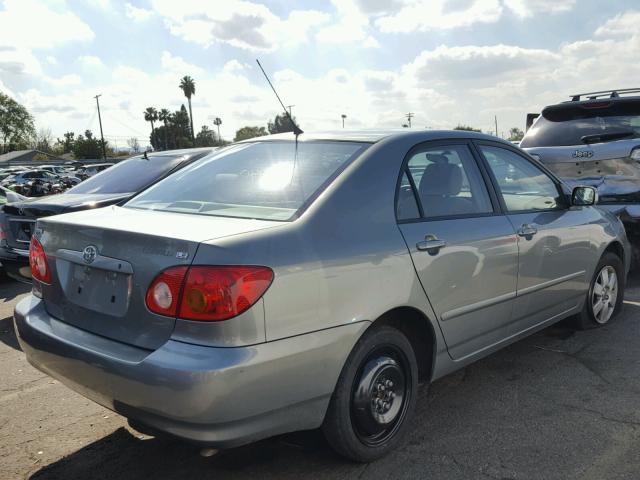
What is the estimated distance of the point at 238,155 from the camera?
354cm

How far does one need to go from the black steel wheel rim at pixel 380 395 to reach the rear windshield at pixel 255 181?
0.85 m

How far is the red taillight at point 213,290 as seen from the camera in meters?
2.28

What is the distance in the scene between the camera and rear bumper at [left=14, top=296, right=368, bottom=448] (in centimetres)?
224

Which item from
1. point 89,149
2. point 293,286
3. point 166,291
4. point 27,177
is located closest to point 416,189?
point 293,286

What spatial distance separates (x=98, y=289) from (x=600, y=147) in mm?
5512

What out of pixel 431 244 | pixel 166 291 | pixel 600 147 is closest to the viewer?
pixel 166 291

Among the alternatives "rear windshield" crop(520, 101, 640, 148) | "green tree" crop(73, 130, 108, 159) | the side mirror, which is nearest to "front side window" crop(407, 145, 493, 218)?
the side mirror

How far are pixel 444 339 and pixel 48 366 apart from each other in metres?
2.04

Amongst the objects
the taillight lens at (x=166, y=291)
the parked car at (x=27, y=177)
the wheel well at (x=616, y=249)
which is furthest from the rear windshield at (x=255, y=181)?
the parked car at (x=27, y=177)

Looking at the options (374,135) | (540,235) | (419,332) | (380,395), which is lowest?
(380,395)

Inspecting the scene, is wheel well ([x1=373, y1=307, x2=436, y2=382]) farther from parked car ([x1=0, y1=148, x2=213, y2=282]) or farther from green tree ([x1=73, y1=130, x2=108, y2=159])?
green tree ([x1=73, y1=130, x2=108, y2=159])

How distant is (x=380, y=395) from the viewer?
9.50 feet

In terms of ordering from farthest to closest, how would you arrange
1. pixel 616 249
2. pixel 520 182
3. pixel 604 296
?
1. pixel 616 249
2. pixel 604 296
3. pixel 520 182

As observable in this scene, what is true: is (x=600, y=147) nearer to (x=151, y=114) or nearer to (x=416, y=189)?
(x=416, y=189)
